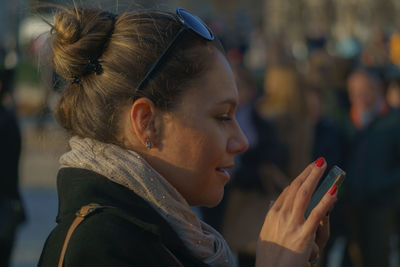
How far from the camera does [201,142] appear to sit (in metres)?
2.09

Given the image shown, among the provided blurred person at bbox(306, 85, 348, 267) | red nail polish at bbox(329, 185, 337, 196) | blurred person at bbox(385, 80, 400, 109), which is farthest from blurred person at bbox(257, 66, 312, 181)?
red nail polish at bbox(329, 185, 337, 196)

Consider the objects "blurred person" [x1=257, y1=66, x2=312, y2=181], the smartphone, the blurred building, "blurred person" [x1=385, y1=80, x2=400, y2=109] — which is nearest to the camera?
the smartphone

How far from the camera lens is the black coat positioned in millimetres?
1808

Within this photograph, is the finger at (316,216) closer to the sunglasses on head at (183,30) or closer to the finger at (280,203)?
the finger at (280,203)

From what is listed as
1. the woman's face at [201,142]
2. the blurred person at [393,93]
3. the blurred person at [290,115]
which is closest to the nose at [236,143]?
the woman's face at [201,142]

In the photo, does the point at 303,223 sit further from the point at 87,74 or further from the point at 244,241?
the point at 244,241

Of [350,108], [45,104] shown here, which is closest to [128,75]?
[45,104]

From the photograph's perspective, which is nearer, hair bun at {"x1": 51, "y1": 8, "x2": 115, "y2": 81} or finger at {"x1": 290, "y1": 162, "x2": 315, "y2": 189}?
finger at {"x1": 290, "y1": 162, "x2": 315, "y2": 189}

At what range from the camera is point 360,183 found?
20.7ft

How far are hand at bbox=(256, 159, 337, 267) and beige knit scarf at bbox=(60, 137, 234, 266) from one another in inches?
7.7

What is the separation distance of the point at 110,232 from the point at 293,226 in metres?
0.47

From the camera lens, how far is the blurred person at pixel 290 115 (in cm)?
613

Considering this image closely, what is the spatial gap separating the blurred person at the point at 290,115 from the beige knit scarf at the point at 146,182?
4.05 metres

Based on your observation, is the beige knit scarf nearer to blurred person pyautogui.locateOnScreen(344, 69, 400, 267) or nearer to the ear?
the ear
